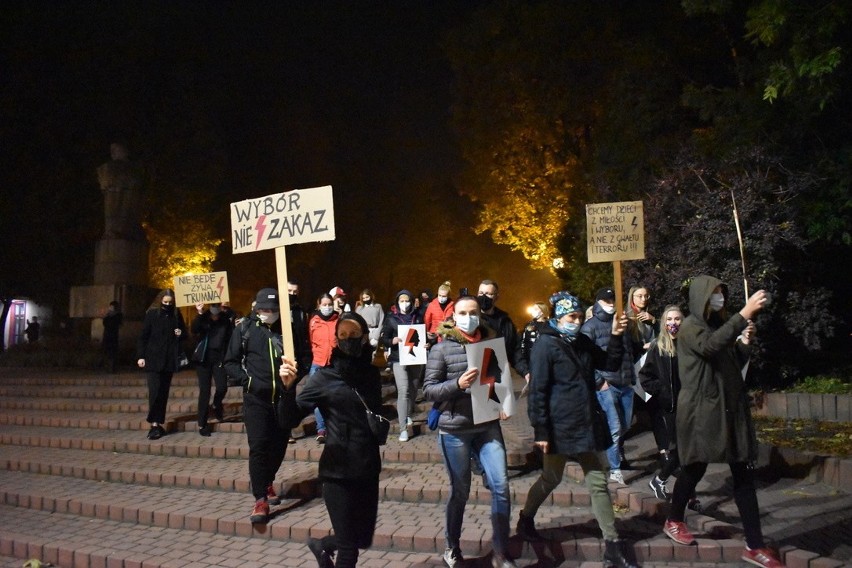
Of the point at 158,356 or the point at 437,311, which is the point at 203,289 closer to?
the point at 158,356

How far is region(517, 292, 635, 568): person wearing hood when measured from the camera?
15.8 ft

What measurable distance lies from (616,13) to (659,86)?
303 inches

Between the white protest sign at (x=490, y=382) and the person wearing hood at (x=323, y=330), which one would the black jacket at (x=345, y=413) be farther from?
the person wearing hood at (x=323, y=330)

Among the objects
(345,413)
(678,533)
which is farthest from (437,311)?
(345,413)

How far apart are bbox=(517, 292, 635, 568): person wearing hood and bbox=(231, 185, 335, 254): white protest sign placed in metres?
1.91

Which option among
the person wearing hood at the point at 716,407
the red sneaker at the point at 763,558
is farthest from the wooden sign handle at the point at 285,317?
the red sneaker at the point at 763,558

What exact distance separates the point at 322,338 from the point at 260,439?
2.37 metres

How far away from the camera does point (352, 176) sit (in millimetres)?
45281

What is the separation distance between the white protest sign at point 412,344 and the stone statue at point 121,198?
12415mm

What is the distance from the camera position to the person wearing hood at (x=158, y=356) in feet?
31.6

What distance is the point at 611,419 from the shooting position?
6793 millimetres

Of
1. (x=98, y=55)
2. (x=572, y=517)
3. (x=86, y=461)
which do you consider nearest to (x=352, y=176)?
(x=98, y=55)

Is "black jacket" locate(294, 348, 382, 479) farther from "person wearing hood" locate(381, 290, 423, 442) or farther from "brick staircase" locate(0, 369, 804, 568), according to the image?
"person wearing hood" locate(381, 290, 423, 442)

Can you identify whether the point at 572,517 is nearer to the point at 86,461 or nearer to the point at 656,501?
the point at 656,501
